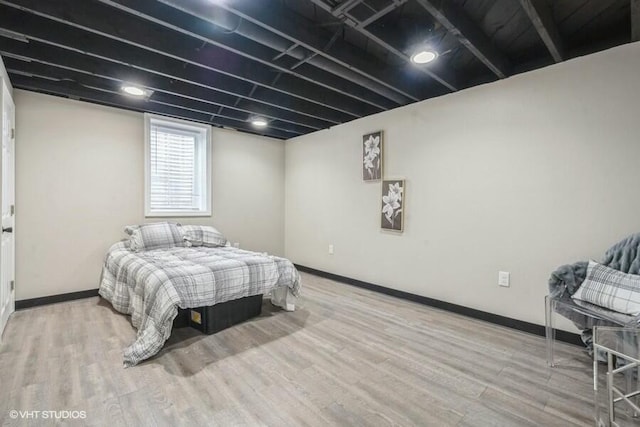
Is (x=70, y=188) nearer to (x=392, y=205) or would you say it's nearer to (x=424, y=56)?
(x=392, y=205)

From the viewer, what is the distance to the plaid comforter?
224 centimetres

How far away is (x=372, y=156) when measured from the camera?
3902 mm

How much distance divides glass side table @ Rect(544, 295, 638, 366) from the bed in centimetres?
216

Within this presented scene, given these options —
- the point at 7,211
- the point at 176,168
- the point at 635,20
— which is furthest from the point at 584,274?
the point at 7,211

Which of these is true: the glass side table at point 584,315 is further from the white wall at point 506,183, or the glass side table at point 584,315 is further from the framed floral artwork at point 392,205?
the framed floral artwork at point 392,205

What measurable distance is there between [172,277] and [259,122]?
2600 millimetres

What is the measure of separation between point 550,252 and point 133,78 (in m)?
4.07

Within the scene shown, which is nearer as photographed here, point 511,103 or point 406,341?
point 406,341

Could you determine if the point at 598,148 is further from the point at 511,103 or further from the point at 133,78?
the point at 133,78

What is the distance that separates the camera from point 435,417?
5.32 feet

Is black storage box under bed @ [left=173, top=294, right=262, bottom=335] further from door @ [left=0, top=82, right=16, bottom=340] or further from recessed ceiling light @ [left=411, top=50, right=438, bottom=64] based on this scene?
recessed ceiling light @ [left=411, top=50, right=438, bottom=64]

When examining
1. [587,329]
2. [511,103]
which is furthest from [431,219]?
[587,329]

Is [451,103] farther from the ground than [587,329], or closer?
farther from the ground

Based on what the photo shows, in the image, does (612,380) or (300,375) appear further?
(300,375)
